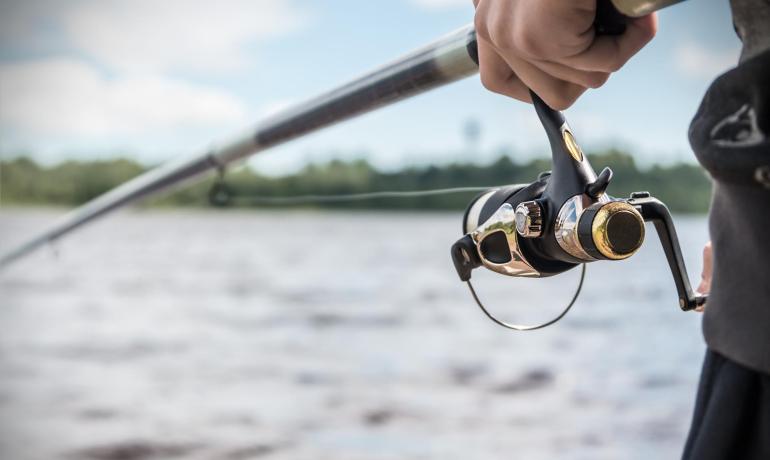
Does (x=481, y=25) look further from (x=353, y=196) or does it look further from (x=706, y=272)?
(x=353, y=196)

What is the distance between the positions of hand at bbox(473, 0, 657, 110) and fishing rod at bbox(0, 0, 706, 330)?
0.04 feet

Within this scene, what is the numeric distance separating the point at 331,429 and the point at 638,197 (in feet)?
14.7

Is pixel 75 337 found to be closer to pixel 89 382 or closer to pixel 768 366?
pixel 89 382

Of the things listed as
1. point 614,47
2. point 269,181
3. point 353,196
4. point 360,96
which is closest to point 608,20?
point 614,47

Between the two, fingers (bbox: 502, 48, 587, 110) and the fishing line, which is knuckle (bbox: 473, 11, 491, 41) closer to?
fingers (bbox: 502, 48, 587, 110)

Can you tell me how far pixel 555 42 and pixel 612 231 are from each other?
171 mm

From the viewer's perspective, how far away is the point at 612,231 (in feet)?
2.06

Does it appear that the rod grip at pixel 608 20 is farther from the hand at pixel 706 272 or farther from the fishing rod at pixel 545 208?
the hand at pixel 706 272

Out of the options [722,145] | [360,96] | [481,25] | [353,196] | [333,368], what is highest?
[333,368]

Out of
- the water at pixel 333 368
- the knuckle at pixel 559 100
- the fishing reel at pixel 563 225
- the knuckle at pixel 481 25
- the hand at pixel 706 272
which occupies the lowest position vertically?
the hand at pixel 706 272

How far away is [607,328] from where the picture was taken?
10.5 metres

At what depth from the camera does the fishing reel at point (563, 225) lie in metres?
0.63

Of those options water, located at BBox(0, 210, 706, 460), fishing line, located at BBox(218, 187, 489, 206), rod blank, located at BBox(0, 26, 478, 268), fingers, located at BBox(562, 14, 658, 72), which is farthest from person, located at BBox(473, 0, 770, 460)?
water, located at BBox(0, 210, 706, 460)

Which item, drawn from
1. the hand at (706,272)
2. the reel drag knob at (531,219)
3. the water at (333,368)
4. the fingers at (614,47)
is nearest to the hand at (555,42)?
the fingers at (614,47)
